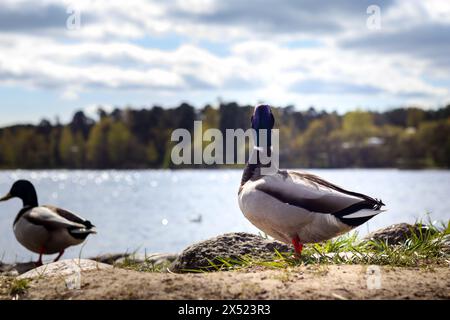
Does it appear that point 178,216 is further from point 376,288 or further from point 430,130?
point 430,130

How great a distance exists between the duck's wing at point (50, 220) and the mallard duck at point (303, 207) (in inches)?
188

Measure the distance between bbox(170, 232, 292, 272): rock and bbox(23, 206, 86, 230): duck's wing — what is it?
323cm

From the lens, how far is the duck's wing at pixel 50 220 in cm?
1024

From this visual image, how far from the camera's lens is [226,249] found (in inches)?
287

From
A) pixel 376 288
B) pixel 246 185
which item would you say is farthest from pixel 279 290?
pixel 246 185

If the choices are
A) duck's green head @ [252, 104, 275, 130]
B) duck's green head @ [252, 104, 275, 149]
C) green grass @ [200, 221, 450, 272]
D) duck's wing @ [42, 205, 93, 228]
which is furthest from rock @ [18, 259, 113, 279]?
duck's wing @ [42, 205, 93, 228]

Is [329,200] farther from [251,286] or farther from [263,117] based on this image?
[251,286]

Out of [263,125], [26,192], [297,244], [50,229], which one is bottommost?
[50,229]

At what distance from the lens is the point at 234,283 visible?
489 centimetres

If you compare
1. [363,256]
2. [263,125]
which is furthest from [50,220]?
[363,256]

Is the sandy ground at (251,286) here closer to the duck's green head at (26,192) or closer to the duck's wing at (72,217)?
the duck's wing at (72,217)

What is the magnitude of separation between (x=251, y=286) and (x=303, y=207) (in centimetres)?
148

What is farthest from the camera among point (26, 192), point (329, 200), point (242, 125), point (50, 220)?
point (242, 125)
